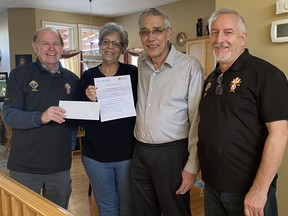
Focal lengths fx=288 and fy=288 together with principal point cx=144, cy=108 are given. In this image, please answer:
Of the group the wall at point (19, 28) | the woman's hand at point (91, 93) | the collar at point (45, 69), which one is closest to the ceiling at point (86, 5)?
the wall at point (19, 28)

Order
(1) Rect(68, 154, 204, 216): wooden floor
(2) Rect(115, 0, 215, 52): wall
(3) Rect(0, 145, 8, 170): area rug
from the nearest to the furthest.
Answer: (1) Rect(68, 154, 204, 216): wooden floor
(3) Rect(0, 145, 8, 170): area rug
(2) Rect(115, 0, 215, 52): wall

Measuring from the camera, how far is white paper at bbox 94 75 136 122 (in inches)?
64.3

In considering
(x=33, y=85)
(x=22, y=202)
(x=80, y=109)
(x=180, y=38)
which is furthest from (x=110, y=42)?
(x=180, y=38)

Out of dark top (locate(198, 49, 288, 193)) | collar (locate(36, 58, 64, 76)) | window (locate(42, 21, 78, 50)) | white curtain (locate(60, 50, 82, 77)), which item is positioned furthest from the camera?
window (locate(42, 21, 78, 50))

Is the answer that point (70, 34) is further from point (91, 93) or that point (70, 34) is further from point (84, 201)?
point (91, 93)

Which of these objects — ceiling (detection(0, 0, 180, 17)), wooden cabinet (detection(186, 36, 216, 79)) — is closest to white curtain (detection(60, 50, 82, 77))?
ceiling (detection(0, 0, 180, 17))

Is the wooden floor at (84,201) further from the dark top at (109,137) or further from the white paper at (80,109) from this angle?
the white paper at (80,109)

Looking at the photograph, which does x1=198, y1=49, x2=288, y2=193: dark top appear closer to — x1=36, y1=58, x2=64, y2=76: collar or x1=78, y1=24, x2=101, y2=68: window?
x1=36, y1=58, x2=64, y2=76: collar

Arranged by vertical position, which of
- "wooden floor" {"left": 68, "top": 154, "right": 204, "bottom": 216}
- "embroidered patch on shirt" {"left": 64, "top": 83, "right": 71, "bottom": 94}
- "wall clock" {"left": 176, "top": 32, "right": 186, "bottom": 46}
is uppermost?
"wall clock" {"left": 176, "top": 32, "right": 186, "bottom": 46}

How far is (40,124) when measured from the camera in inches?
64.7

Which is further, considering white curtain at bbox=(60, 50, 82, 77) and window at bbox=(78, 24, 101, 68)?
window at bbox=(78, 24, 101, 68)

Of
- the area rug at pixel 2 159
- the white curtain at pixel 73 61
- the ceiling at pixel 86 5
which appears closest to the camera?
the area rug at pixel 2 159

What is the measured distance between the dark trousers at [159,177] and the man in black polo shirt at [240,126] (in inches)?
6.4

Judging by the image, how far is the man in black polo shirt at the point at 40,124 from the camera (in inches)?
66.7
